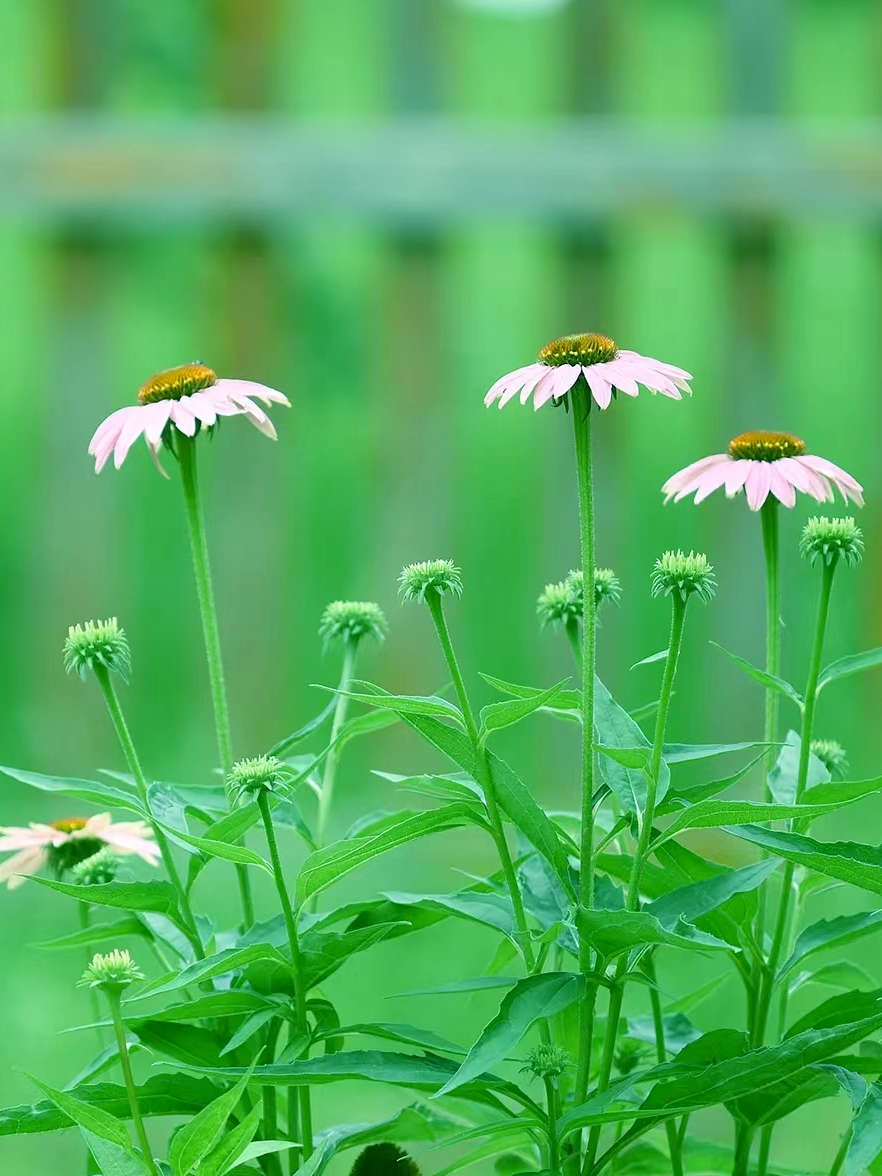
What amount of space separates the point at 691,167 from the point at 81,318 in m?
0.69

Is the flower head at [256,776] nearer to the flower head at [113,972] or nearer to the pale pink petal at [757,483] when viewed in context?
the flower head at [113,972]

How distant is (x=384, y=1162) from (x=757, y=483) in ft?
0.89

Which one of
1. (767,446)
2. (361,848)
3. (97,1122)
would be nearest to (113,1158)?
(97,1122)

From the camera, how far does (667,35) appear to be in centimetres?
249

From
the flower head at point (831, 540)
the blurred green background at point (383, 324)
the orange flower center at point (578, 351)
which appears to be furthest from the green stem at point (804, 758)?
the blurred green background at point (383, 324)

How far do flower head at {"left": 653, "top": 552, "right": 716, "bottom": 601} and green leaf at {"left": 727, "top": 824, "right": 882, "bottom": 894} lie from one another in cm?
8

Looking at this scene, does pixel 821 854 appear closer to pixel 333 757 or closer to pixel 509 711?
pixel 509 711

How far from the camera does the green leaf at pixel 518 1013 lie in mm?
474

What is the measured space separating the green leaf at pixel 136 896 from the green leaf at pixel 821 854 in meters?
0.19

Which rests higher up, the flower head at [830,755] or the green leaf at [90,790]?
the flower head at [830,755]

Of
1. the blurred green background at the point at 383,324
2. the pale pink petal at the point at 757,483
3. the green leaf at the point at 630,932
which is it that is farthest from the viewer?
the blurred green background at the point at 383,324

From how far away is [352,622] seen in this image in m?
0.67

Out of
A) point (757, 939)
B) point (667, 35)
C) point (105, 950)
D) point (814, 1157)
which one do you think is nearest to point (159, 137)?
point (105, 950)

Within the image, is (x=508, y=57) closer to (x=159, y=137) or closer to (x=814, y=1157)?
(x=159, y=137)
